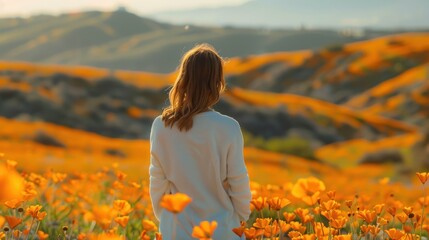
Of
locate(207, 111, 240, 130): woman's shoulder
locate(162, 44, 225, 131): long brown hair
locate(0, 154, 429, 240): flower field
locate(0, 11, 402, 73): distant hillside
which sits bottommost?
locate(0, 11, 402, 73): distant hillside

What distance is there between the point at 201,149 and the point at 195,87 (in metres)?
0.31

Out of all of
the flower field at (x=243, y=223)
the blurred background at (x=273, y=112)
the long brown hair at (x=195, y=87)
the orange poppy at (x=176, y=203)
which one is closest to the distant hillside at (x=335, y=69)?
the blurred background at (x=273, y=112)

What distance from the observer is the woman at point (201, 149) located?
3.29 meters

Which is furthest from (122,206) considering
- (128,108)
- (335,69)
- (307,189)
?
(335,69)

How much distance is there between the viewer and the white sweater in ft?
10.8

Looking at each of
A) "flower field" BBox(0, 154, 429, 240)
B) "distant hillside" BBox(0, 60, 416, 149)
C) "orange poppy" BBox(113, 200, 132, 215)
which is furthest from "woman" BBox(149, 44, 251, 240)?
"distant hillside" BBox(0, 60, 416, 149)

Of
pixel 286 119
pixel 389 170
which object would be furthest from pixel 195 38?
pixel 389 170

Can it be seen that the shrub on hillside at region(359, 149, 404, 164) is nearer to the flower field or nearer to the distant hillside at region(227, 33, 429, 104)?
the flower field

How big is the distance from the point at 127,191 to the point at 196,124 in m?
2.74

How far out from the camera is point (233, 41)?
152m

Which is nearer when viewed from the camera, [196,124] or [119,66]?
[196,124]

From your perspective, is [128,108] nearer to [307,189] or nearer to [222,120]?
[222,120]

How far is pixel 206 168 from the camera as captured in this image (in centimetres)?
335

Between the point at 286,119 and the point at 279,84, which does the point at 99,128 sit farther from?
the point at 279,84
